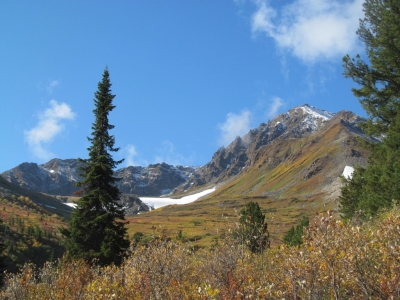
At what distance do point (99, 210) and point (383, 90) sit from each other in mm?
22096

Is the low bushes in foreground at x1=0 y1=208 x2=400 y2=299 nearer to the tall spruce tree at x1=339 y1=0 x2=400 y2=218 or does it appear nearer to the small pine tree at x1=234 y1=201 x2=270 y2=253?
the small pine tree at x1=234 y1=201 x2=270 y2=253

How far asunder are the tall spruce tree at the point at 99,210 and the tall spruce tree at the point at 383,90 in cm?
1698

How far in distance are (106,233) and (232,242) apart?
1429 cm

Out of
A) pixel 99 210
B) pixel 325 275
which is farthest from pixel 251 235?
pixel 99 210

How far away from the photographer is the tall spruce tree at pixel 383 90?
25.0 m

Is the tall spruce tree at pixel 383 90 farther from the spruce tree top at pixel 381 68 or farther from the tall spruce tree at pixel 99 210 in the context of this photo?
the tall spruce tree at pixel 99 210

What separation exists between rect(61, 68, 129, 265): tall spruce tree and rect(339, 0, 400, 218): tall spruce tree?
16983 mm

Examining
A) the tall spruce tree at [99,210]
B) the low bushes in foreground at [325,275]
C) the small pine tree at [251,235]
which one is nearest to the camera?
the low bushes in foreground at [325,275]

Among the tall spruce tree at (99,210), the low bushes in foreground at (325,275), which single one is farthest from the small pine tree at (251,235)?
the tall spruce tree at (99,210)

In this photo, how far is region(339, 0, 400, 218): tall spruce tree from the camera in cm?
2497

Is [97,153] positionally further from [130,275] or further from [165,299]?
[165,299]

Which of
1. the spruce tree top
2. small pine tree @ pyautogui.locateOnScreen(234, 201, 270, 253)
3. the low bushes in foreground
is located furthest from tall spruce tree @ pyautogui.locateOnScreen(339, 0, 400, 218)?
the low bushes in foreground

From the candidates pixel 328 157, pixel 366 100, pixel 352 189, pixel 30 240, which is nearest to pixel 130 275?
pixel 366 100

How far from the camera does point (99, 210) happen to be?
85.0 ft
